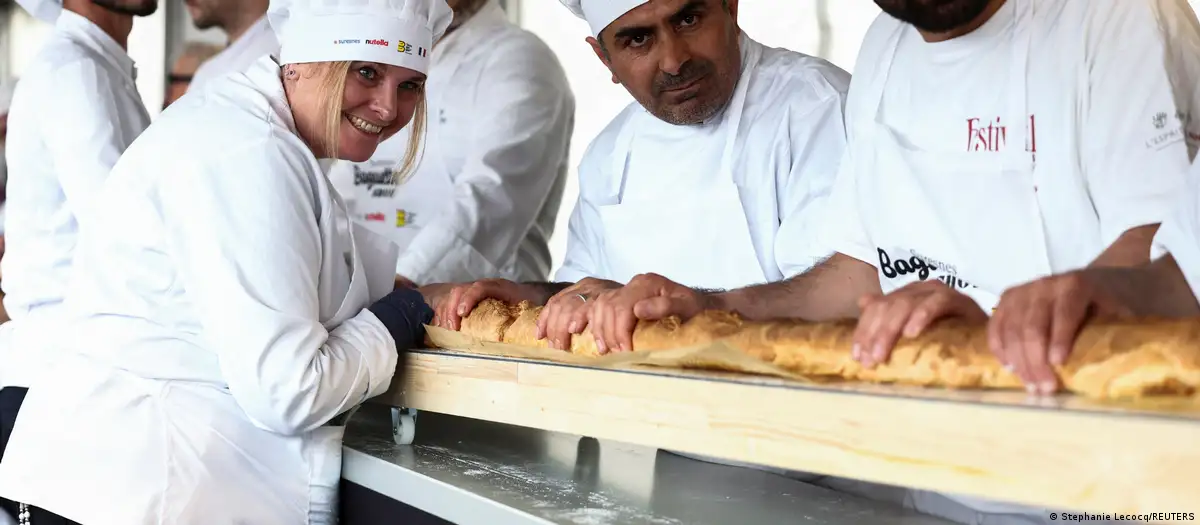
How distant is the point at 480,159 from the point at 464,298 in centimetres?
87

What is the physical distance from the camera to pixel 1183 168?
103 cm

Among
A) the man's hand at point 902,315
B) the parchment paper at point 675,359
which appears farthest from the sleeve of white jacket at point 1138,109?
the parchment paper at point 675,359

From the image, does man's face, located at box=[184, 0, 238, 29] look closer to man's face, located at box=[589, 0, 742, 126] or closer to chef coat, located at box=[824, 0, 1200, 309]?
man's face, located at box=[589, 0, 742, 126]

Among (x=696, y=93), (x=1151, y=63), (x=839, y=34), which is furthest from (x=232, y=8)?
(x=1151, y=63)

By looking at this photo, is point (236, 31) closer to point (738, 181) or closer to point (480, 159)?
point (480, 159)

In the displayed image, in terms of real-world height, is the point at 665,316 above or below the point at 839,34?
below

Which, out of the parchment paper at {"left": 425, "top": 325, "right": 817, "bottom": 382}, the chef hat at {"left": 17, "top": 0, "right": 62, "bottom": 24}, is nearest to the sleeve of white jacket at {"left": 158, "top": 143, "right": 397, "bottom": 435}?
the parchment paper at {"left": 425, "top": 325, "right": 817, "bottom": 382}

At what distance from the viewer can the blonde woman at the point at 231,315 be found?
131cm

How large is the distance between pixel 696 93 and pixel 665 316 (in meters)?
0.72

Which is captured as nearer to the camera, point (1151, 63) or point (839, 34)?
point (1151, 63)

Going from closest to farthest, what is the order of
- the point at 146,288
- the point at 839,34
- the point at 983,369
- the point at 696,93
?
1. the point at 983,369
2. the point at 146,288
3. the point at 696,93
4. the point at 839,34

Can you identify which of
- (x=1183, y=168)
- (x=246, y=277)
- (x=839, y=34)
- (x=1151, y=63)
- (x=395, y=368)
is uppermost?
(x=839, y=34)

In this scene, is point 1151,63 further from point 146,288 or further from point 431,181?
point 431,181

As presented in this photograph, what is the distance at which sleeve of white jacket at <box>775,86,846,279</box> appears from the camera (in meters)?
1.58
